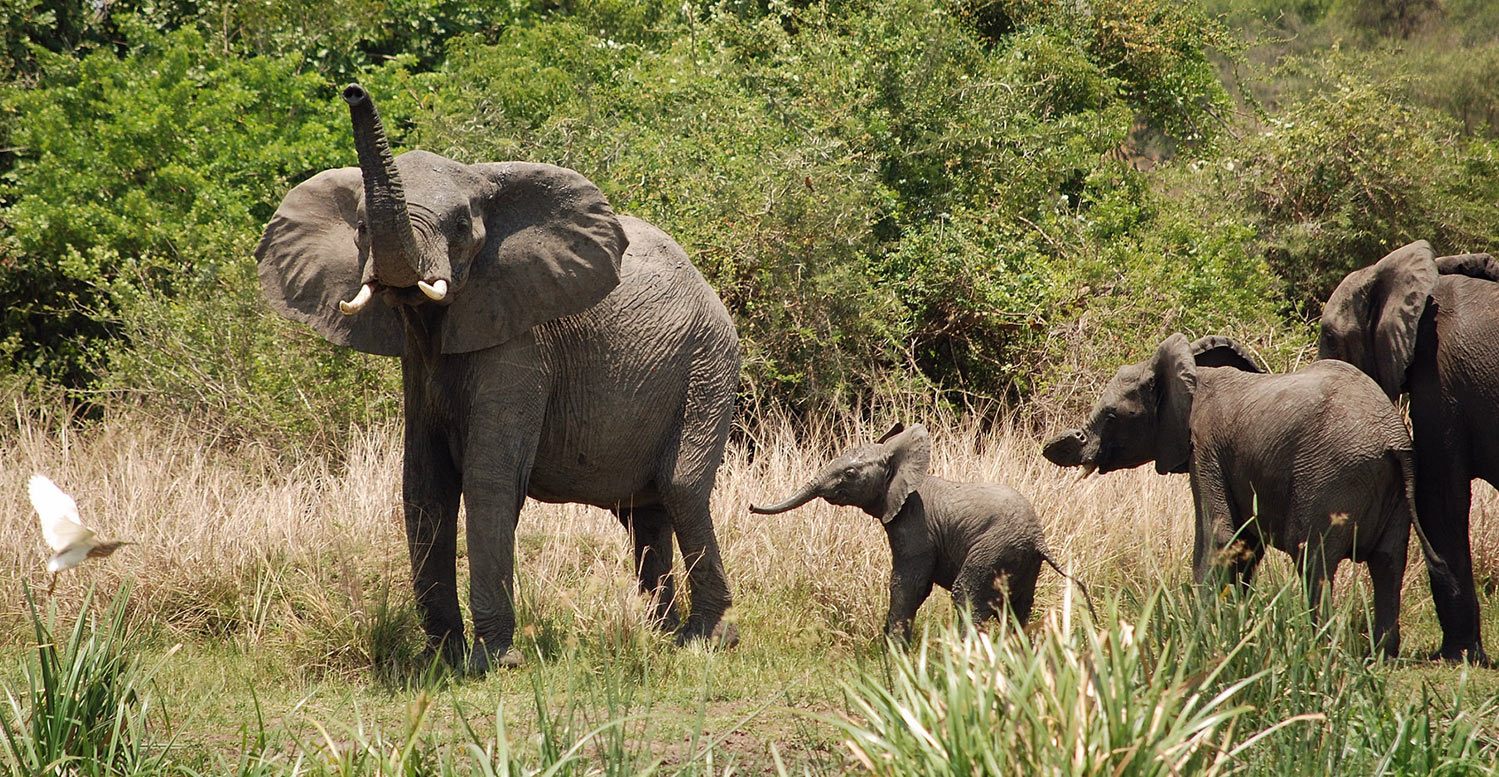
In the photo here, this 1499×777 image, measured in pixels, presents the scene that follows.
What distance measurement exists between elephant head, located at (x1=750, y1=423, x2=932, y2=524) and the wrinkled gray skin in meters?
0.68

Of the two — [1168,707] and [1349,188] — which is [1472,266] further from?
[1349,188]

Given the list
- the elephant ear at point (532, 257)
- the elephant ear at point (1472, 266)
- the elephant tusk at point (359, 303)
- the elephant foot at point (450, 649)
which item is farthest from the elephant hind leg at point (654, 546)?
the elephant ear at point (1472, 266)

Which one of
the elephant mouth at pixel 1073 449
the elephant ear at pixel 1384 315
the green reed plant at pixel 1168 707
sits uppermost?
the elephant ear at pixel 1384 315

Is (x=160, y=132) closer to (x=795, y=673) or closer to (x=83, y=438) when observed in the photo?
(x=83, y=438)

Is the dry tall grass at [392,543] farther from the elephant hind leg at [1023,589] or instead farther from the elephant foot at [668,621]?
the elephant hind leg at [1023,589]

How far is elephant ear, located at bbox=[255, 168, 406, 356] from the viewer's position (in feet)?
21.1

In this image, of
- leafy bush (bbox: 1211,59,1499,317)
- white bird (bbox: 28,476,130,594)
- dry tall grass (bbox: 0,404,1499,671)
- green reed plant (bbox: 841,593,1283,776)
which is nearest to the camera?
white bird (bbox: 28,476,130,594)

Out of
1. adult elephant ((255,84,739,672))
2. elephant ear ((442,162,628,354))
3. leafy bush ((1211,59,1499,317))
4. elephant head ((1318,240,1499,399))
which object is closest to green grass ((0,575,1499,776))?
adult elephant ((255,84,739,672))

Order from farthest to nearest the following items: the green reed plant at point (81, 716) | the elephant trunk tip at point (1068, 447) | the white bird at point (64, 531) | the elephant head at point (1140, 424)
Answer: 1. the elephant trunk tip at point (1068, 447)
2. the elephant head at point (1140, 424)
3. the green reed plant at point (81, 716)
4. the white bird at point (64, 531)

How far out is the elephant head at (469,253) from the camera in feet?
20.2

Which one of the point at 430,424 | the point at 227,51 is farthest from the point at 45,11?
the point at 430,424

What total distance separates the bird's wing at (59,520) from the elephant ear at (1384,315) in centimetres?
525

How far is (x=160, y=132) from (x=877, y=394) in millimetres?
7292

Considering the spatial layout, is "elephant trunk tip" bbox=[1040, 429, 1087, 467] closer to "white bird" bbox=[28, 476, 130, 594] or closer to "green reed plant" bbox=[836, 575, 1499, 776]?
"green reed plant" bbox=[836, 575, 1499, 776]
